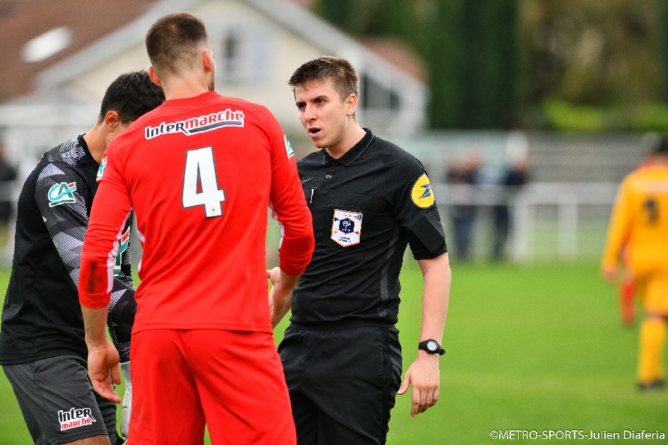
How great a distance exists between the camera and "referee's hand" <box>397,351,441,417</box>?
12.0 ft

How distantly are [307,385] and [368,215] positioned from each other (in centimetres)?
84

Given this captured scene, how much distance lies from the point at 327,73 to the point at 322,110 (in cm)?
18

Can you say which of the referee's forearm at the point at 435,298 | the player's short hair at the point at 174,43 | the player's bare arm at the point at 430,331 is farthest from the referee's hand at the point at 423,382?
the player's short hair at the point at 174,43

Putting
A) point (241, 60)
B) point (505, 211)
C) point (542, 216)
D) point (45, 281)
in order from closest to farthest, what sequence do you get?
point (45, 281), point (505, 211), point (542, 216), point (241, 60)

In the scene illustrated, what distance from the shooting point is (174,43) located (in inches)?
121

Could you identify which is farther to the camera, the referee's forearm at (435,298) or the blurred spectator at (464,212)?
the blurred spectator at (464,212)

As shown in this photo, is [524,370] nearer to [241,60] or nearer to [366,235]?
[366,235]

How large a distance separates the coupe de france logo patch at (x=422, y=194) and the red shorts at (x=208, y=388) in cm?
116

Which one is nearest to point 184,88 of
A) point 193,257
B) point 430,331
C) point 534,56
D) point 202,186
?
point 202,186

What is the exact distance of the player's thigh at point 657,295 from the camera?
875 centimetres

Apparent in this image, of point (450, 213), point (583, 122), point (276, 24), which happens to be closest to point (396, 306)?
point (450, 213)

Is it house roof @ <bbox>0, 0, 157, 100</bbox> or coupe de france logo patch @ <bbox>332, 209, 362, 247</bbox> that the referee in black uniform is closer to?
coupe de france logo patch @ <bbox>332, 209, 362, 247</bbox>

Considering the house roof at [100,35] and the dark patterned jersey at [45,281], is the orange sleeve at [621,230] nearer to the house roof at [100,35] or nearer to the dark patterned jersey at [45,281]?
the dark patterned jersey at [45,281]

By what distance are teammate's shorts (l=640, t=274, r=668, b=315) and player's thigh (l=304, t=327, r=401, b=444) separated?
18.9 feet
